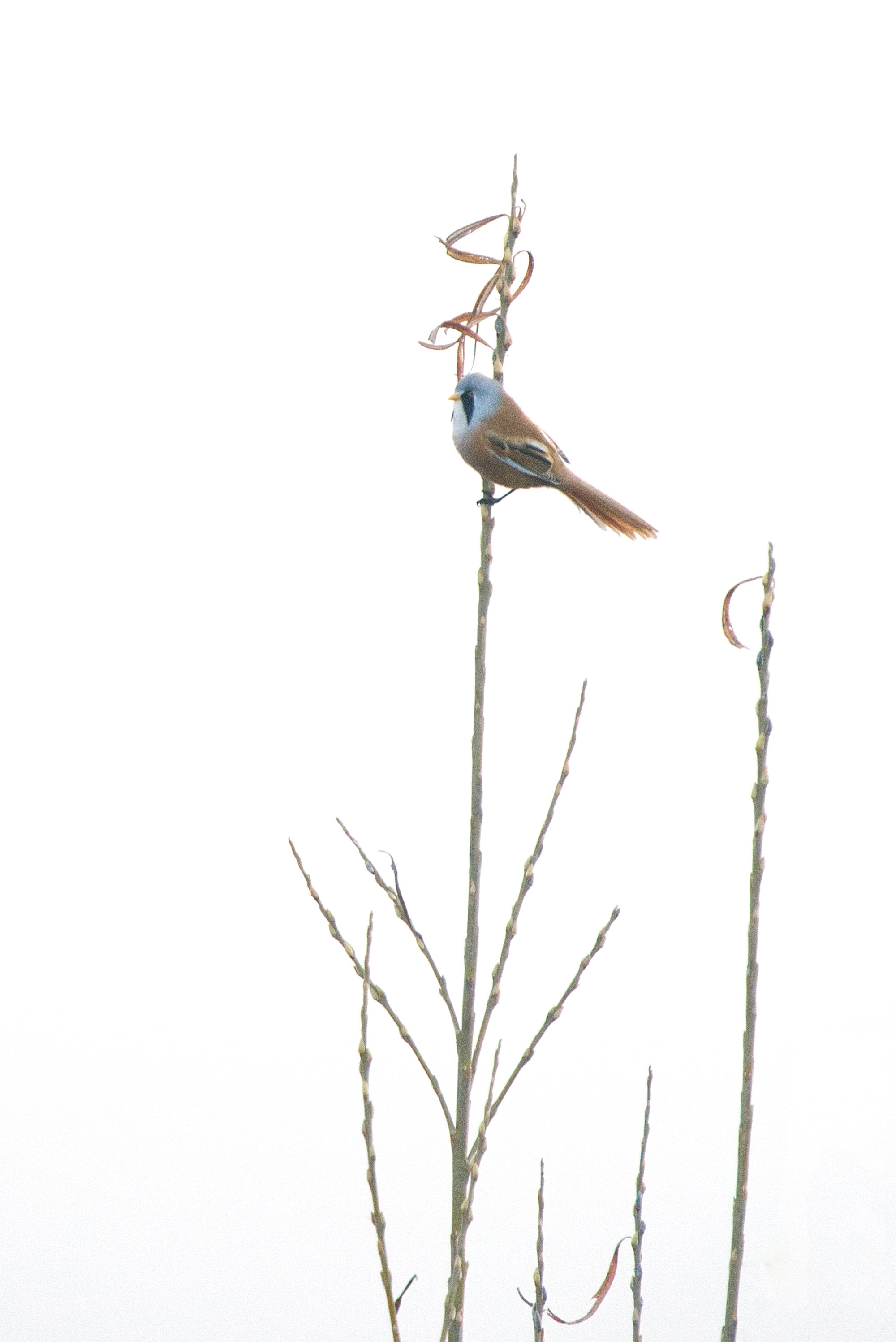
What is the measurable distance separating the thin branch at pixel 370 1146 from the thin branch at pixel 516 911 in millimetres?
40

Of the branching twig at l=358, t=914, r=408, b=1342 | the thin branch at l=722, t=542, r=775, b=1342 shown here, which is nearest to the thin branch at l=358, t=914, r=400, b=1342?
the branching twig at l=358, t=914, r=408, b=1342

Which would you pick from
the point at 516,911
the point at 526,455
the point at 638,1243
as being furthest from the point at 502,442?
the point at 638,1243

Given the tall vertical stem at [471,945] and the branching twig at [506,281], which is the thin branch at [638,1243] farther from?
the branching twig at [506,281]

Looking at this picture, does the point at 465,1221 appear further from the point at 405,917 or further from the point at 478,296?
the point at 478,296

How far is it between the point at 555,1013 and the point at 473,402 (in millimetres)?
252

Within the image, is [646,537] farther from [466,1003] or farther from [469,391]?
[466,1003]

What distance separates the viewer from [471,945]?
39cm

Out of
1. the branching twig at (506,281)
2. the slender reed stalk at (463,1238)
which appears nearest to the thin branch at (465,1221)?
the slender reed stalk at (463,1238)

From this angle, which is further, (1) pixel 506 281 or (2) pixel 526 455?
(2) pixel 526 455

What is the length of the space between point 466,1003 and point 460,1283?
0.09 meters

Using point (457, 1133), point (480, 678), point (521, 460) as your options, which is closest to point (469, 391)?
point (521, 460)

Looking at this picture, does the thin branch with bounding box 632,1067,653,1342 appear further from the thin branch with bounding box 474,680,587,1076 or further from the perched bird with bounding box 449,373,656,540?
the perched bird with bounding box 449,373,656,540

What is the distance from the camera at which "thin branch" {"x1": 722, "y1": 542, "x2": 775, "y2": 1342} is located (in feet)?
0.99

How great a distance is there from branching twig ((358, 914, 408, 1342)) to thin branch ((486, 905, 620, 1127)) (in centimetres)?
4
